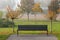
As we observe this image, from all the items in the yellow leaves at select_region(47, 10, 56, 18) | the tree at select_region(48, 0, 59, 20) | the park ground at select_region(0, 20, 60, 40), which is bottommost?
the park ground at select_region(0, 20, 60, 40)

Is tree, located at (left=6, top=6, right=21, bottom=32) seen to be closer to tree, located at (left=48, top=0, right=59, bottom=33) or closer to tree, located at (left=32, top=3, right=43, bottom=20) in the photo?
tree, located at (left=32, top=3, right=43, bottom=20)

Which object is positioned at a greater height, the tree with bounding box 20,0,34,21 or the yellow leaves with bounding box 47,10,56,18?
the tree with bounding box 20,0,34,21

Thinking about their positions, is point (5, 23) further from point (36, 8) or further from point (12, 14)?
point (36, 8)

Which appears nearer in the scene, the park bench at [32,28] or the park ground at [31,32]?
the park bench at [32,28]

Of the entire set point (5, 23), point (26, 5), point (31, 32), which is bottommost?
point (31, 32)

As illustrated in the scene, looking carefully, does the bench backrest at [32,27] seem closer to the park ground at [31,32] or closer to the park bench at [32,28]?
the park bench at [32,28]

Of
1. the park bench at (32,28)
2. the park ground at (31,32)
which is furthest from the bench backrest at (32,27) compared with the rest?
the park ground at (31,32)

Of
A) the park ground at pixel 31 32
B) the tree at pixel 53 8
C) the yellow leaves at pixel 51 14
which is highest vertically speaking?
the tree at pixel 53 8

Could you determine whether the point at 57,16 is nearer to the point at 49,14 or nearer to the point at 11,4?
the point at 49,14

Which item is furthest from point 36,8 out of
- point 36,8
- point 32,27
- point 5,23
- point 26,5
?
point 5,23

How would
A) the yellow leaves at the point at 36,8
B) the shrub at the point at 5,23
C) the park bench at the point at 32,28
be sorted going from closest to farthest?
the park bench at the point at 32,28
the yellow leaves at the point at 36,8
the shrub at the point at 5,23

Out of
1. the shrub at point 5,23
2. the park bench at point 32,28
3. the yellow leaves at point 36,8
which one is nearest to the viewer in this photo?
the park bench at point 32,28

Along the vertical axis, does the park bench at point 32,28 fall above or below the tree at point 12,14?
below

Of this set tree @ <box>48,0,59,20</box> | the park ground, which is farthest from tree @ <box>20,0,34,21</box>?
tree @ <box>48,0,59,20</box>
